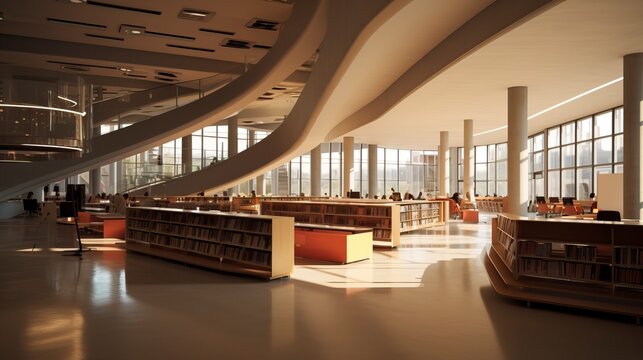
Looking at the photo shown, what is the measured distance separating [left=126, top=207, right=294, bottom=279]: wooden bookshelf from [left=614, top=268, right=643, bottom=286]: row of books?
5078mm

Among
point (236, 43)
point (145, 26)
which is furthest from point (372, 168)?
point (145, 26)

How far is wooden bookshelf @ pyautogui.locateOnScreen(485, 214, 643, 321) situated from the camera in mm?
6441

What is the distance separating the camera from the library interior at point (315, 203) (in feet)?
19.2

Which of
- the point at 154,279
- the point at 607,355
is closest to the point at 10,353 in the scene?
the point at 154,279

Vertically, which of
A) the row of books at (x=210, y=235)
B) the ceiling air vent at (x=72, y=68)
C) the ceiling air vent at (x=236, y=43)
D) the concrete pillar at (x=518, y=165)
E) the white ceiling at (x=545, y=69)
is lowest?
the row of books at (x=210, y=235)

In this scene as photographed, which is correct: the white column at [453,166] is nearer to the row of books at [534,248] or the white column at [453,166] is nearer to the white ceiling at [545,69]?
the white ceiling at [545,69]

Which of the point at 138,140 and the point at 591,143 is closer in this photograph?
the point at 138,140

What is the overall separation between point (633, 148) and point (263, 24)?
11.2 meters

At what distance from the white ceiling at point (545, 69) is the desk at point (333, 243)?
179 inches

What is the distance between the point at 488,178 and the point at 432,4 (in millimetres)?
30035

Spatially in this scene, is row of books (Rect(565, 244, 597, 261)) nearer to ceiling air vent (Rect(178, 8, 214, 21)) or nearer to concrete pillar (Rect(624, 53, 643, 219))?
concrete pillar (Rect(624, 53, 643, 219))

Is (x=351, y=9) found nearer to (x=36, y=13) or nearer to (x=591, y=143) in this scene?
(x=36, y=13)

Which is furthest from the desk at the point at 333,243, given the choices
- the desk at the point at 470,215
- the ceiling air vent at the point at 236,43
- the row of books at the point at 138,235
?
the desk at the point at 470,215

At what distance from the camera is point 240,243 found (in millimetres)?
9516
